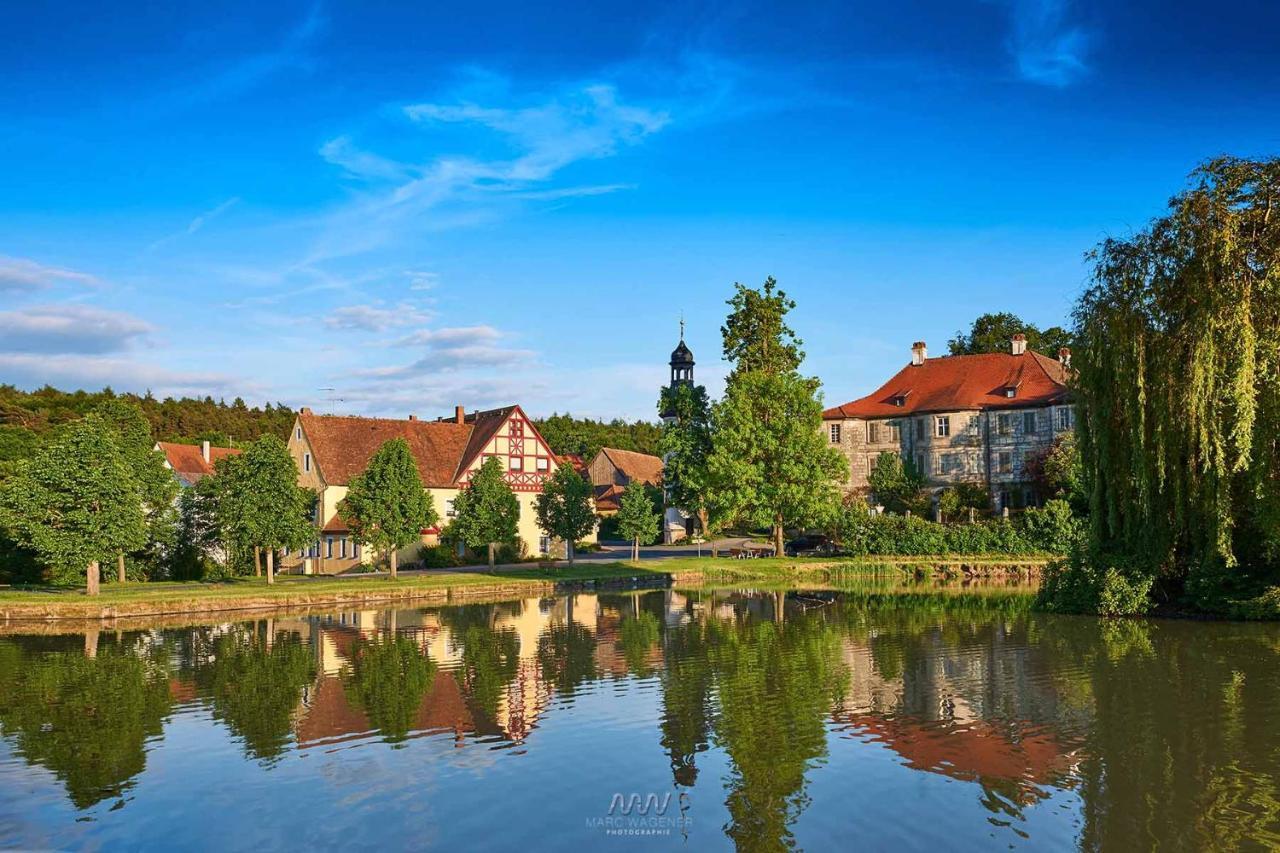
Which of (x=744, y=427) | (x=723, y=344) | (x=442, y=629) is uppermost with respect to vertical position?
(x=723, y=344)

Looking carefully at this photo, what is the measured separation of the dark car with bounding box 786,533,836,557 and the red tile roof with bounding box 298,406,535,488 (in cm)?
1913

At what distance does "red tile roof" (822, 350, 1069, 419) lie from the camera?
60906mm

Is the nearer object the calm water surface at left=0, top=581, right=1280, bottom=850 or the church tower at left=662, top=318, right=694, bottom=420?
the calm water surface at left=0, top=581, right=1280, bottom=850

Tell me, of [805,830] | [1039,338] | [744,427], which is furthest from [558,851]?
[1039,338]

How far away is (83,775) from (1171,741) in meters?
16.7

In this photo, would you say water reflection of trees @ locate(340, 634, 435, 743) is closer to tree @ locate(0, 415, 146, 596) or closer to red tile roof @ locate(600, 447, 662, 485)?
tree @ locate(0, 415, 146, 596)

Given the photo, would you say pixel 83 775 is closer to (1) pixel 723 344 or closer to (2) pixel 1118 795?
(2) pixel 1118 795

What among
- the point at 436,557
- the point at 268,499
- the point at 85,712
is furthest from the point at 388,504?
the point at 85,712

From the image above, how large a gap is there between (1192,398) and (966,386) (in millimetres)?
40214

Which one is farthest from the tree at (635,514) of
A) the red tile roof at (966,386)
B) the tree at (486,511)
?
the red tile roof at (966,386)

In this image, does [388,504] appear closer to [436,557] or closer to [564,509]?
[564,509]

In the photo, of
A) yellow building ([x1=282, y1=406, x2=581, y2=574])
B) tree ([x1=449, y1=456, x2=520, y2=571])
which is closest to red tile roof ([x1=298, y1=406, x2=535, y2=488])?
yellow building ([x1=282, y1=406, x2=581, y2=574])

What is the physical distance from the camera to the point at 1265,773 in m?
13.6

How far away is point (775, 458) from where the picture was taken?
54969mm
